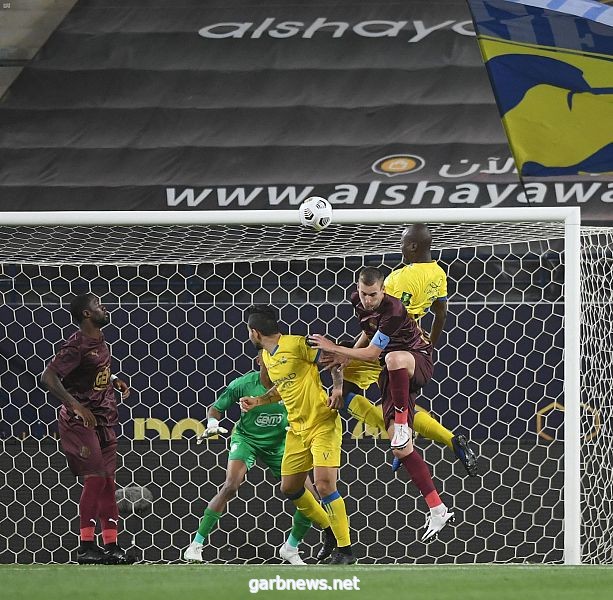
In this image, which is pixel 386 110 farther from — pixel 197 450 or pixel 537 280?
pixel 197 450

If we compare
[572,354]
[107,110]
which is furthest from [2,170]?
[572,354]

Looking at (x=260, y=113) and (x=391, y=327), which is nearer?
(x=391, y=327)

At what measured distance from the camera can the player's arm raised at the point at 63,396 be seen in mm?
4555

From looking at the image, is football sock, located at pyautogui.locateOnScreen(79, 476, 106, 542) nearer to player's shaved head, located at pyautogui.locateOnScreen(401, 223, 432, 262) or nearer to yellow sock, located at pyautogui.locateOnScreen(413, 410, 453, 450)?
yellow sock, located at pyautogui.locateOnScreen(413, 410, 453, 450)

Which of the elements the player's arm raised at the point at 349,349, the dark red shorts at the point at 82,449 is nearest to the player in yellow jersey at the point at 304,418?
the player's arm raised at the point at 349,349

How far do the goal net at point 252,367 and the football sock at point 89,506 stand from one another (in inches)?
27.6

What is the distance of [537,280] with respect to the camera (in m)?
6.38

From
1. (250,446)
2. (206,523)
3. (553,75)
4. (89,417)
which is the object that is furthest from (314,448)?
(553,75)

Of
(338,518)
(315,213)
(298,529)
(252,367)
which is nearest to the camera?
(315,213)

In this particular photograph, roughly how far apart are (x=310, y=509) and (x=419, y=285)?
43.7 inches

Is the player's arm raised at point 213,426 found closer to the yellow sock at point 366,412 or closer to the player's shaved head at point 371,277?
the yellow sock at point 366,412

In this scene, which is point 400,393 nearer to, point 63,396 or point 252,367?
point 63,396

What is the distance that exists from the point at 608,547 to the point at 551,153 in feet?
6.60

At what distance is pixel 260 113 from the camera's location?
7.38 m
